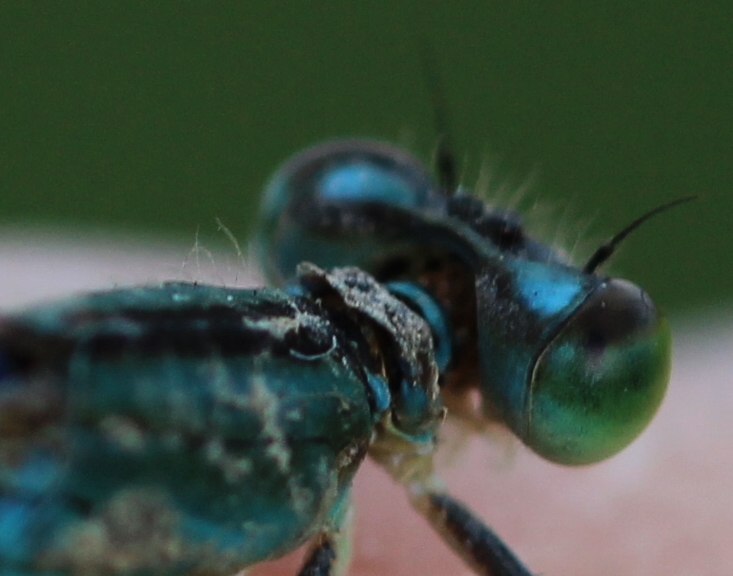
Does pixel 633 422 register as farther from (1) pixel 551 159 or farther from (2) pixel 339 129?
(2) pixel 339 129

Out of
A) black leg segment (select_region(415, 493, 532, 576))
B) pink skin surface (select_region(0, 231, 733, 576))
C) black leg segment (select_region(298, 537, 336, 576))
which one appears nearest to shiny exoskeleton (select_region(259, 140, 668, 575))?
black leg segment (select_region(415, 493, 532, 576))

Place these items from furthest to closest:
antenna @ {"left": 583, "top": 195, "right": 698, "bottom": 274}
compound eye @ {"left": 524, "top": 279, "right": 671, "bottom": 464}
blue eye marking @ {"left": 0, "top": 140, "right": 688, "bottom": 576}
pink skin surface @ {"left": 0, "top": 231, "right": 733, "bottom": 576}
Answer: pink skin surface @ {"left": 0, "top": 231, "right": 733, "bottom": 576}
antenna @ {"left": 583, "top": 195, "right": 698, "bottom": 274}
compound eye @ {"left": 524, "top": 279, "right": 671, "bottom": 464}
blue eye marking @ {"left": 0, "top": 140, "right": 688, "bottom": 576}

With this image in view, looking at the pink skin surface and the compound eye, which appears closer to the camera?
the compound eye

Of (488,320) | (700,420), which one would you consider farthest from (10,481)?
(700,420)

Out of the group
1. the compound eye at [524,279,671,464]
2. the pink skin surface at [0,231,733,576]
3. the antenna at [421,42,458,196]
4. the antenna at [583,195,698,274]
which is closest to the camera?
the compound eye at [524,279,671,464]

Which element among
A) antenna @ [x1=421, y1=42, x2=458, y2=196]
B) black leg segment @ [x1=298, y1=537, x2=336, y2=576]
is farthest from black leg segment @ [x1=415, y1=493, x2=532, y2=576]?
antenna @ [x1=421, y1=42, x2=458, y2=196]

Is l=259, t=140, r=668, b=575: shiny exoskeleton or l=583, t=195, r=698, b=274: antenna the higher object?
l=583, t=195, r=698, b=274: antenna

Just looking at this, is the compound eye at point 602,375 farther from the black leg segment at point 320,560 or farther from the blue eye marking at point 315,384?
the black leg segment at point 320,560

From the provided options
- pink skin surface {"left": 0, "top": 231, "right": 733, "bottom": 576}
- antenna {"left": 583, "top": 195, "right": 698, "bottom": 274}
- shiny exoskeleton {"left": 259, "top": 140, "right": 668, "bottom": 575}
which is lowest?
pink skin surface {"left": 0, "top": 231, "right": 733, "bottom": 576}

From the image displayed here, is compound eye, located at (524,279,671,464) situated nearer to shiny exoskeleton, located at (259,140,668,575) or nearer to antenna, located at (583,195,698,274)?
shiny exoskeleton, located at (259,140,668,575)

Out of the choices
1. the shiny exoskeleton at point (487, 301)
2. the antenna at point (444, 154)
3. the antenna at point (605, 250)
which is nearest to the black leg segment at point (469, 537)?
the shiny exoskeleton at point (487, 301)
